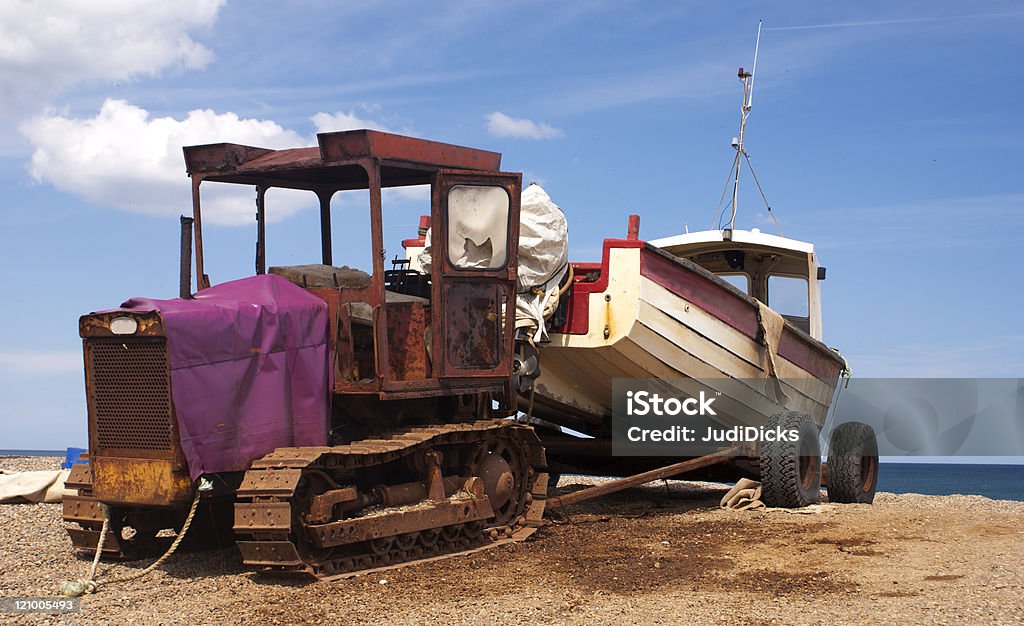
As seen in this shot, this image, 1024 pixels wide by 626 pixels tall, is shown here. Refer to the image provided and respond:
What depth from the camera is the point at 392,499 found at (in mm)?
8086

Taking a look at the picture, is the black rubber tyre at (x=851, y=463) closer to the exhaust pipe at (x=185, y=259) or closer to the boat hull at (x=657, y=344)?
the boat hull at (x=657, y=344)

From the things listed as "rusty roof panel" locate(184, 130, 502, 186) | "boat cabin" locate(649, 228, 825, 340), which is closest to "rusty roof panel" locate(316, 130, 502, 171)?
"rusty roof panel" locate(184, 130, 502, 186)

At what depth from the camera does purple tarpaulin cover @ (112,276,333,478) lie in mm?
7188

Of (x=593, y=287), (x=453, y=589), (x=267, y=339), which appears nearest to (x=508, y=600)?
(x=453, y=589)

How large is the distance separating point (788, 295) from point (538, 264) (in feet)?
16.6

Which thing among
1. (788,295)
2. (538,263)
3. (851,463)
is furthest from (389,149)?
(788,295)

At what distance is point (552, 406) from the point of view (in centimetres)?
1124

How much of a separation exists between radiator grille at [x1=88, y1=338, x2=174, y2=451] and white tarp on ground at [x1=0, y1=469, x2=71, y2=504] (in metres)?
5.09

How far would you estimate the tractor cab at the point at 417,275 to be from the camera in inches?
321

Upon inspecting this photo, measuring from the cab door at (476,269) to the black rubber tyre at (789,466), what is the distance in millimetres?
3551

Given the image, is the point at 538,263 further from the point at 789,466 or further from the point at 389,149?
the point at 789,466

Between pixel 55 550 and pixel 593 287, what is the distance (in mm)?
5127

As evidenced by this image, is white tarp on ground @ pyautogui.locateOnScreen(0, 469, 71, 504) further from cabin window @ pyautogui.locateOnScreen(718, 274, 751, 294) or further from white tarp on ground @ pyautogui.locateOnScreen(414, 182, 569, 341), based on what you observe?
cabin window @ pyautogui.locateOnScreen(718, 274, 751, 294)

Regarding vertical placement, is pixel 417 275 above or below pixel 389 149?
below
